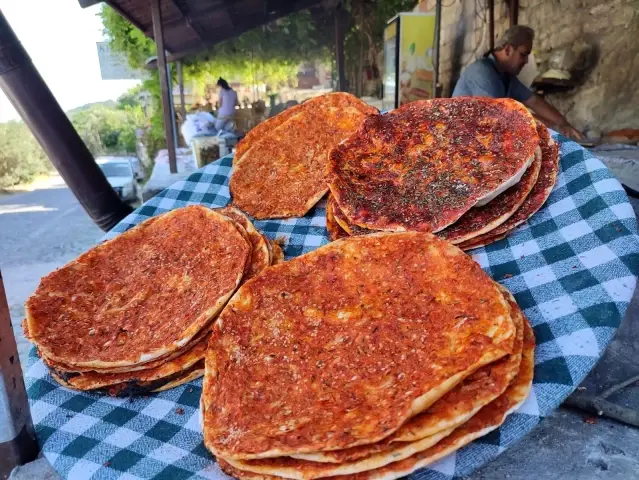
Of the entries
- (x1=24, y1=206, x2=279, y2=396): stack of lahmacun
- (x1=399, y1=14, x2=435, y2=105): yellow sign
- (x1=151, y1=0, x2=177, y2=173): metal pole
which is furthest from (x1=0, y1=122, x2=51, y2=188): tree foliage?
(x1=24, y1=206, x2=279, y2=396): stack of lahmacun

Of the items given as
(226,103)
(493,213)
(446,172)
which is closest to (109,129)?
(226,103)

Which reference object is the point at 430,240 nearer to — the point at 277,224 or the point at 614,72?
the point at 277,224

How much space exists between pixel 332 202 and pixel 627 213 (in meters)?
1.27

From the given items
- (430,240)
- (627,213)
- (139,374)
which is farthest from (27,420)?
(627,213)

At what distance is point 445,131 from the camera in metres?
2.37

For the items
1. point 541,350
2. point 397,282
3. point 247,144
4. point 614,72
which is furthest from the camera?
point 614,72

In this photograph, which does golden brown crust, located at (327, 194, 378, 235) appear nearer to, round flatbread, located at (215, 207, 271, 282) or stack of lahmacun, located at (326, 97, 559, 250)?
stack of lahmacun, located at (326, 97, 559, 250)

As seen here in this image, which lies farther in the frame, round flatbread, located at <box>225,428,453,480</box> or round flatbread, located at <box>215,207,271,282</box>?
round flatbread, located at <box>215,207,271,282</box>

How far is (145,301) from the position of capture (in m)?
2.04

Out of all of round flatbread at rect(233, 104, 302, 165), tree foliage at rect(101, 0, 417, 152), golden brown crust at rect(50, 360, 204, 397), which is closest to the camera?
golden brown crust at rect(50, 360, 204, 397)

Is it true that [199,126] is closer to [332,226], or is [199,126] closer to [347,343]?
[332,226]

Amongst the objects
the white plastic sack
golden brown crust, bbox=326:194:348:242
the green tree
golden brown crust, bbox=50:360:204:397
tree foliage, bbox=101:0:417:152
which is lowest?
the green tree

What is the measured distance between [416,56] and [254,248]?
602 centimetres

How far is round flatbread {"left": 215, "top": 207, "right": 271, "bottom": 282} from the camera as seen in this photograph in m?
2.08
